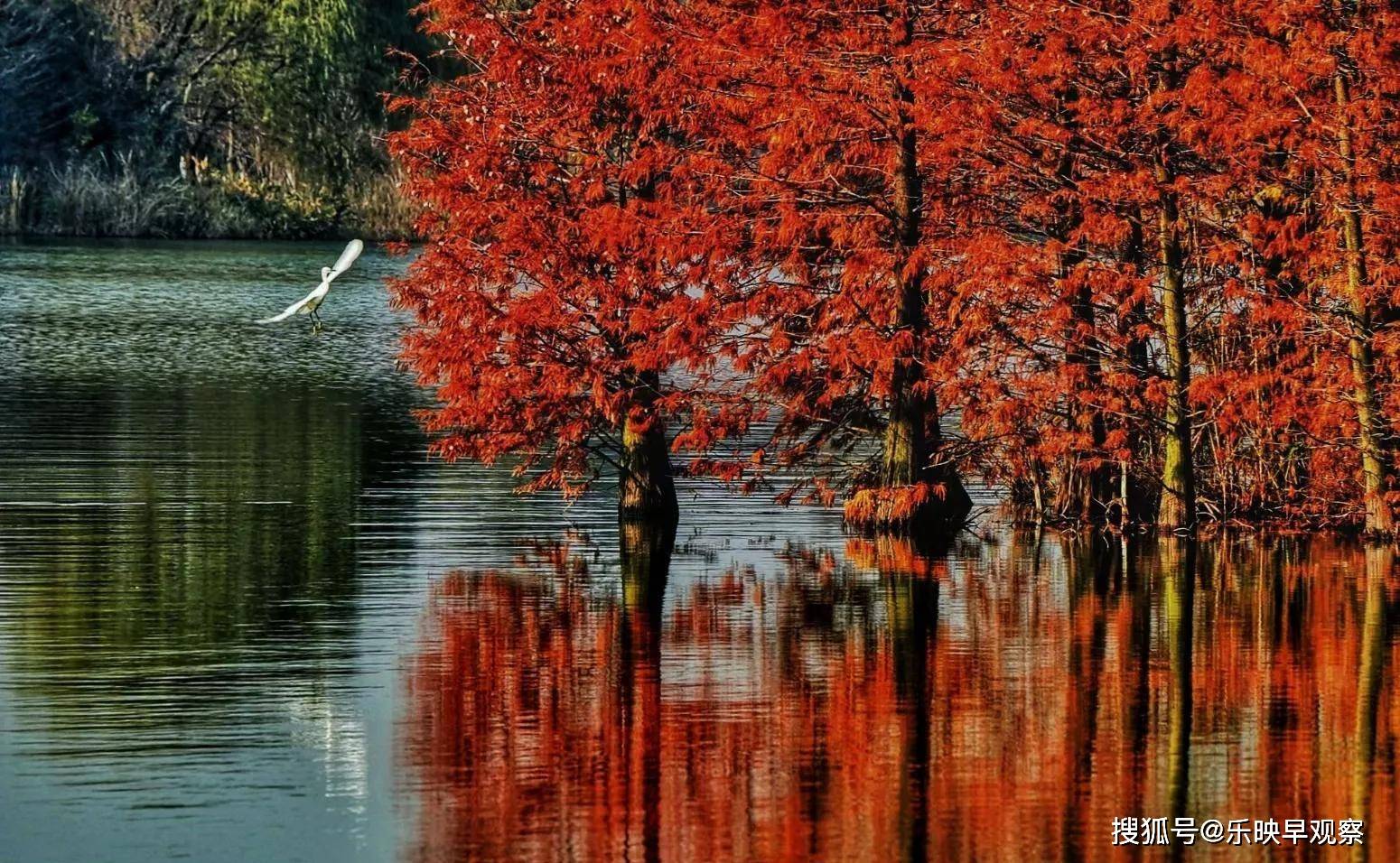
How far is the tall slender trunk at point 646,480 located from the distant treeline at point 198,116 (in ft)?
150

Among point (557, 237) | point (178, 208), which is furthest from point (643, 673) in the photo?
point (178, 208)

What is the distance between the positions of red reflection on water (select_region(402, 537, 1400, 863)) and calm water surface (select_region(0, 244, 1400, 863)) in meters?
0.03

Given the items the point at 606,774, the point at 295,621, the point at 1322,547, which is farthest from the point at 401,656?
the point at 1322,547

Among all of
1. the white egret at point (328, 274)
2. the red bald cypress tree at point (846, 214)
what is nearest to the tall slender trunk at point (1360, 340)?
the red bald cypress tree at point (846, 214)

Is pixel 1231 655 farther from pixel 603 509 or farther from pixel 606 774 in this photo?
pixel 603 509

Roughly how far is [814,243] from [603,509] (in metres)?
3.25

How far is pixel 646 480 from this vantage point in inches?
813

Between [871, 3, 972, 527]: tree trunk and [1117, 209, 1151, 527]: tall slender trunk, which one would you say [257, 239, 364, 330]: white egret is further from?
[1117, 209, 1151, 527]: tall slender trunk

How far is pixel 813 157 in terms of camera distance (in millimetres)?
19266

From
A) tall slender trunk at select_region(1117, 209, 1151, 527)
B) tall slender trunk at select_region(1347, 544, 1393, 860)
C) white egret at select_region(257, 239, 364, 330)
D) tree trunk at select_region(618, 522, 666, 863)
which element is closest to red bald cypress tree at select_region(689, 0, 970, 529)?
tall slender trunk at select_region(1117, 209, 1151, 527)

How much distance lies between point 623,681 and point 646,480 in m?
7.55

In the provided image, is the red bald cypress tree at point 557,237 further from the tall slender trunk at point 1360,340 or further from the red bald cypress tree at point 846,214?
the tall slender trunk at point 1360,340

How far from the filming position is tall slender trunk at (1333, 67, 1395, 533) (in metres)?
18.3

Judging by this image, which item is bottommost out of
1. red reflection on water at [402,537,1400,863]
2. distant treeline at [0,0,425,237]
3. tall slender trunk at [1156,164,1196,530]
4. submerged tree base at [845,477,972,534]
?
red reflection on water at [402,537,1400,863]
